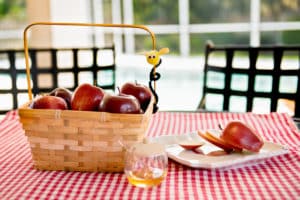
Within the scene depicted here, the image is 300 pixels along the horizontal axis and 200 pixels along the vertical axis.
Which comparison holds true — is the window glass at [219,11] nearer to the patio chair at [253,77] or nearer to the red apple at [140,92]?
the patio chair at [253,77]

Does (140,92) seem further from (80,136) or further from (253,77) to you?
(253,77)

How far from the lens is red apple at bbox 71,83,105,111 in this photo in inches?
41.3

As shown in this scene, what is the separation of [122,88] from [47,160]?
246 mm

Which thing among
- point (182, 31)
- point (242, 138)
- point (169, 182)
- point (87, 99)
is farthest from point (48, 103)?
point (182, 31)

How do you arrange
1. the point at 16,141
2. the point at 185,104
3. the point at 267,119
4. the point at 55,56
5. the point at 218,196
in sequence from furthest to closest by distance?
the point at 185,104 < the point at 55,56 < the point at 267,119 < the point at 16,141 < the point at 218,196

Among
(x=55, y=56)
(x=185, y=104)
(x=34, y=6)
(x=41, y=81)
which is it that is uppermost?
(x=34, y=6)

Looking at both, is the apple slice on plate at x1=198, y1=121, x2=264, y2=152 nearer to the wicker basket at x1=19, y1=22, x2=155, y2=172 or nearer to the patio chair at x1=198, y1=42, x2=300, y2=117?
the wicker basket at x1=19, y1=22, x2=155, y2=172

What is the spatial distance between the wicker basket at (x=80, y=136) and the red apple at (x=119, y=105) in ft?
0.07

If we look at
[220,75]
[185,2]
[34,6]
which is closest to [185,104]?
[185,2]

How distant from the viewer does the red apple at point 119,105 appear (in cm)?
100

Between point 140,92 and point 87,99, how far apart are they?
143 millimetres

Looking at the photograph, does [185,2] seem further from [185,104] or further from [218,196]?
[218,196]

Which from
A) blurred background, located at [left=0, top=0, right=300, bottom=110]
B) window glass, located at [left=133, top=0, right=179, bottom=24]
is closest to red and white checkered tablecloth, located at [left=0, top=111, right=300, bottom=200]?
blurred background, located at [left=0, top=0, right=300, bottom=110]

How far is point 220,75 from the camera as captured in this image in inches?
78.4
